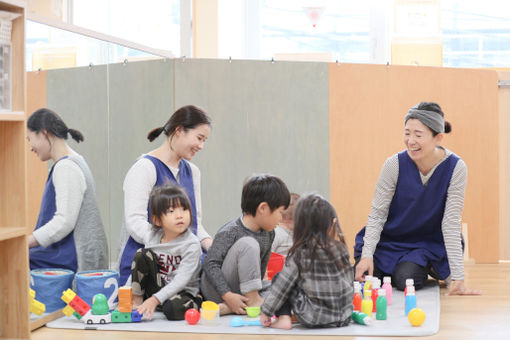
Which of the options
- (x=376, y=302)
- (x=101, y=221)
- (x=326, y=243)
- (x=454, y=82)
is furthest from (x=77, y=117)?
(x=454, y=82)

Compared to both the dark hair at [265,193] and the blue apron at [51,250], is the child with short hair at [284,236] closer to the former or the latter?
the dark hair at [265,193]

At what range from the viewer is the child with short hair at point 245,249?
2.46 meters

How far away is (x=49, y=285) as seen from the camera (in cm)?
248

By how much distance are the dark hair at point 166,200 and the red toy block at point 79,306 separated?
1.28 ft

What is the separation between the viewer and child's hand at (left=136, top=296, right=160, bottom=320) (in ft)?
7.88

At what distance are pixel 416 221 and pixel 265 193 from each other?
2.98ft

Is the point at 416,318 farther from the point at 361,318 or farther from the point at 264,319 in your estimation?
the point at 264,319

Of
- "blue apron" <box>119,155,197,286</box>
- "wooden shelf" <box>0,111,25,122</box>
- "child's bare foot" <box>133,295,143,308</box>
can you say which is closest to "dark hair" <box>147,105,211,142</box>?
"blue apron" <box>119,155,197,286</box>

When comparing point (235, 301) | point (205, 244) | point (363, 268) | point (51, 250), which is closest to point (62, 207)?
point (51, 250)

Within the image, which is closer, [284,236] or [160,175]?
[160,175]

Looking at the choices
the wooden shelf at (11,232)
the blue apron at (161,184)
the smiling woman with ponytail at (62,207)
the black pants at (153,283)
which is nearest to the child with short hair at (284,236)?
the blue apron at (161,184)

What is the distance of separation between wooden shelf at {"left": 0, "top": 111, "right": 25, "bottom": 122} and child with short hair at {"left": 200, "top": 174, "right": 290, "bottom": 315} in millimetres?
807

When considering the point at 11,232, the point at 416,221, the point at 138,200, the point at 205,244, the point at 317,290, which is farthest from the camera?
the point at 416,221

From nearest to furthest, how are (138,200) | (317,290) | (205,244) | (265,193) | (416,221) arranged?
(317,290)
(265,193)
(138,200)
(205,244)
(416,221)
